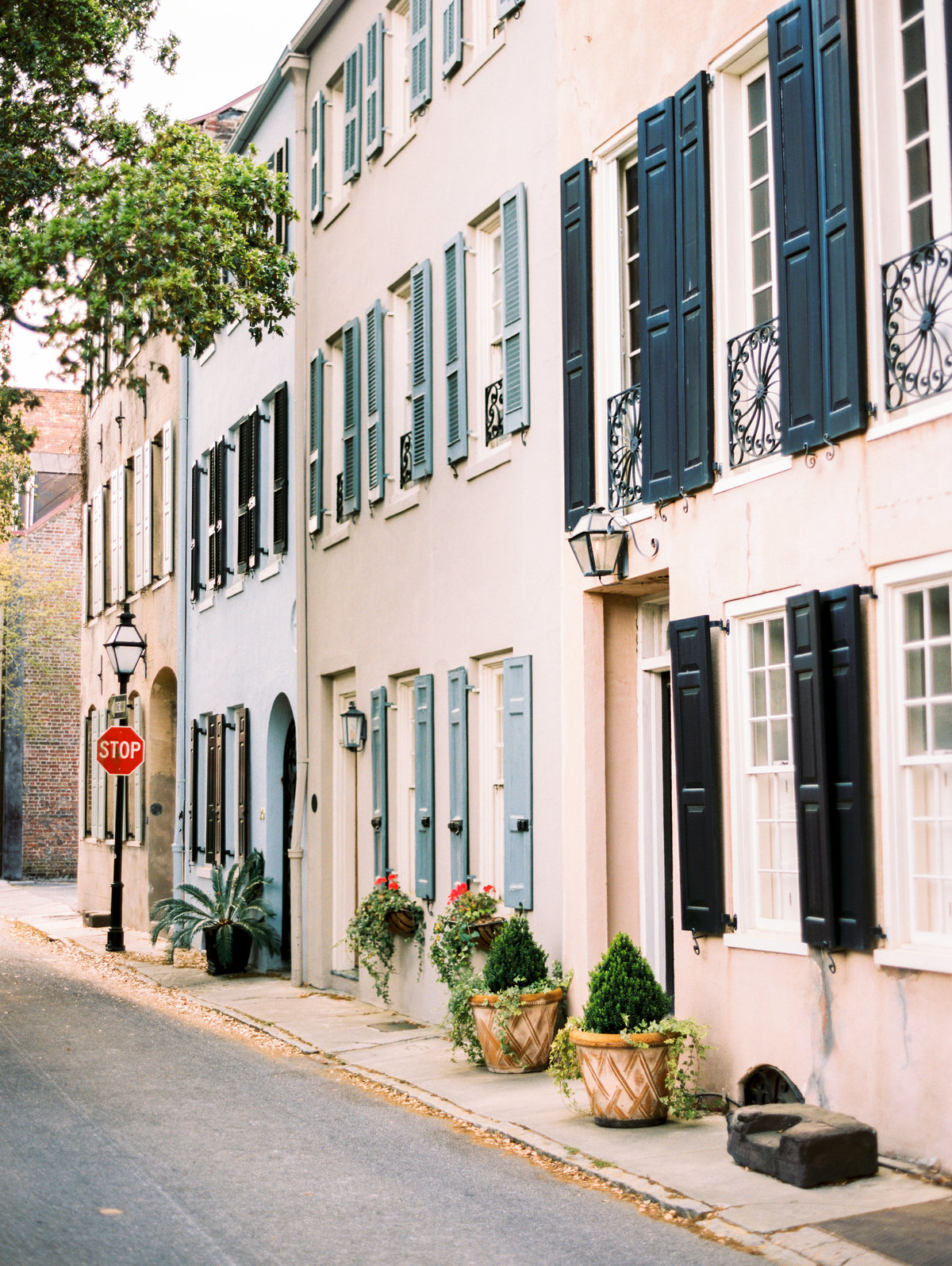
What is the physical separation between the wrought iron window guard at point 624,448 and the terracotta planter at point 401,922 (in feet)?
15.0

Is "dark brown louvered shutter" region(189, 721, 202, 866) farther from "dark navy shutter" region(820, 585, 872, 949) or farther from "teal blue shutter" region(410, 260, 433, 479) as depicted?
"dark navy shutter" region(820, 585, 872, 949)

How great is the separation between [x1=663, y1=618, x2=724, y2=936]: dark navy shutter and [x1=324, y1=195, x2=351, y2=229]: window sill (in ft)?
26.9

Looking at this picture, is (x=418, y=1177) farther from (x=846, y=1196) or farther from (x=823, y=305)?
(x=823, y=305)

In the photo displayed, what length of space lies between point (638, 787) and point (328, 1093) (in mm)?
2846

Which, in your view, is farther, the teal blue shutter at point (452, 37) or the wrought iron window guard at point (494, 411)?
the teal blue shutter at point (452, 37)

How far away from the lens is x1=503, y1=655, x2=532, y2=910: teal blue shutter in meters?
11.5

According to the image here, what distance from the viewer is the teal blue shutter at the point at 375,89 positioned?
15125mm

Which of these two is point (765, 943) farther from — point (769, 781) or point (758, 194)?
point (758, 194)

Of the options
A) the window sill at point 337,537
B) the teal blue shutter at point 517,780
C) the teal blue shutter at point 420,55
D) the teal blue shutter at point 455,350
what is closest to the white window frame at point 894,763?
the teal blue shutter at point 517,780

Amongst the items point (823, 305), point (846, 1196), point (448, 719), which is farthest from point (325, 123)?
point (846, 1196)

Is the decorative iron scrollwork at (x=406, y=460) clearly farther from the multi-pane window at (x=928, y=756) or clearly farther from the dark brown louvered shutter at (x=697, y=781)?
the multi-pane window at (x=928, y=756)

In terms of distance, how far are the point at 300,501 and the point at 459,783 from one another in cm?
539

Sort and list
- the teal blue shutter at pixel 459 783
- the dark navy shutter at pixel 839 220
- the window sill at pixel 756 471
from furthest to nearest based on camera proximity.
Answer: the teal blue shutter at pixel 459 783, the window sill at pixel 756 471, the dark navy shutter at pixel 839 220

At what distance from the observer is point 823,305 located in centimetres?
826
